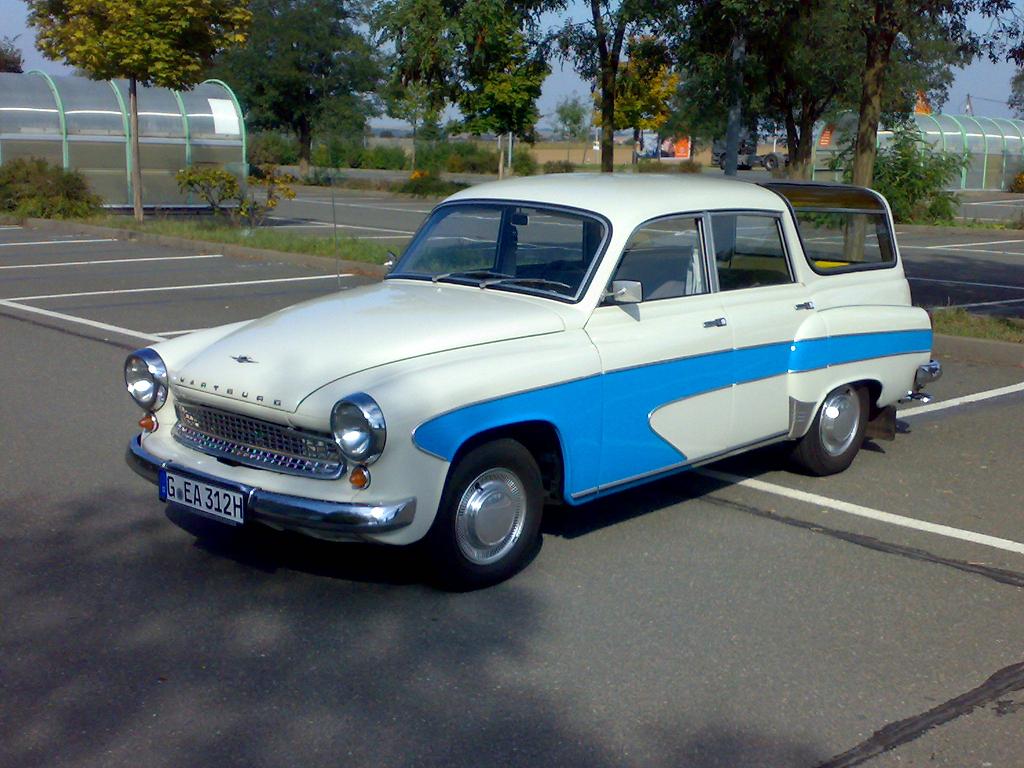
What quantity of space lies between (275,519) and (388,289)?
177 centimetres

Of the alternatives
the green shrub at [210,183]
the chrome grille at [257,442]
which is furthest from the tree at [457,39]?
the chrome grille at [257,442]

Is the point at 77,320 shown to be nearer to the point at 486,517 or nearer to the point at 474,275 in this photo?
the point at 474,275

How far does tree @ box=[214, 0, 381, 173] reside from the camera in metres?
51.8

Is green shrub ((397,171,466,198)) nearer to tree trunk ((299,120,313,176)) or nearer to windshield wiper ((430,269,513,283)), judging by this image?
tree trunk ((299,120,313,176))

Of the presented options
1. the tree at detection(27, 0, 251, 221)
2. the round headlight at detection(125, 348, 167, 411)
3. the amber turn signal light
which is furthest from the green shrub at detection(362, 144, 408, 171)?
the amber turn signal light

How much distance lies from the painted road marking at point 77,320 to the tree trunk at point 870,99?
707 centimetres

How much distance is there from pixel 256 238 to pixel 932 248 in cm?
1246

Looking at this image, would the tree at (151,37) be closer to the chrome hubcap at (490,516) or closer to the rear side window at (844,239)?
the rear side window at (844,239)

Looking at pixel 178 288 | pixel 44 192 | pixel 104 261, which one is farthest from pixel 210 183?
pixel 178 288

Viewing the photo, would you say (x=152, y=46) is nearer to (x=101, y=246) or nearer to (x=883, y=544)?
(x=101, y=246)

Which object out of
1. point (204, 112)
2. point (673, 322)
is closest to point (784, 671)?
point (673, 322)

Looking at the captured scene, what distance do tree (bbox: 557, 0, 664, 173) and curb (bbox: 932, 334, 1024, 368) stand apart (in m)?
5.47

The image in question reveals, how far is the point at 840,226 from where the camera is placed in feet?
24.1

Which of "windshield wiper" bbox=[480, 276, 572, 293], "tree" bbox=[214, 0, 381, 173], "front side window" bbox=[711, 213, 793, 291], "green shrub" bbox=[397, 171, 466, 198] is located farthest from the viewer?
"tree" bbox=[214, 0, 381, 173]
